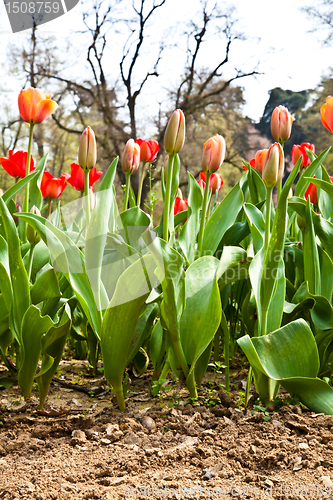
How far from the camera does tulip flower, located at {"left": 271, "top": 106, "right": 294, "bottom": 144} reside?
1214mm

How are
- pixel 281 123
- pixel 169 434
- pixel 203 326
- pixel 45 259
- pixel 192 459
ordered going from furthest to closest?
1. pixel 45 259
2. pixel 281 123
3. pixel 203 326
4. pixel 169 434
5. pixel 192 459

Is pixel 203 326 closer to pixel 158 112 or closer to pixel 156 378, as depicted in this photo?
pixel 156 378

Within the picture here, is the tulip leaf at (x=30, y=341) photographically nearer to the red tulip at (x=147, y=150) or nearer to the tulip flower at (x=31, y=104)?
the tulip flower at (x=31, y=104)

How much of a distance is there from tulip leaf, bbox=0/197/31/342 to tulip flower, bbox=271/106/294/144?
83cm

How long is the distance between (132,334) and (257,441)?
0.40m

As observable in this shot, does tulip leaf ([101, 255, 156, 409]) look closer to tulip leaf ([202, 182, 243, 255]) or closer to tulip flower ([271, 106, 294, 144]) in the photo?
tulip leaf ([202, 182, 243, 255])

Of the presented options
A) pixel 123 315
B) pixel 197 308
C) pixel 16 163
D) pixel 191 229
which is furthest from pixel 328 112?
pixel 16 163

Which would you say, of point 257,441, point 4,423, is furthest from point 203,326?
point 4,423

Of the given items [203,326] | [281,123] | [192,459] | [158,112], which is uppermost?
[158,112]

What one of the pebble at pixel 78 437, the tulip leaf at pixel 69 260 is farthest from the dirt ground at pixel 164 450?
the tulip leaf at pixel 69 260

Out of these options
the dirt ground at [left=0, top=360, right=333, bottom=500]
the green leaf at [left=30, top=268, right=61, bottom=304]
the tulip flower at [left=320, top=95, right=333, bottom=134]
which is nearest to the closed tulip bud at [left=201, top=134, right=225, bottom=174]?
the tulip flower at [left=320, top=95, right=333, bottom=134]

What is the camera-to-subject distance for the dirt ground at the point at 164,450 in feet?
2.53

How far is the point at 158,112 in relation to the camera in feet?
43.4

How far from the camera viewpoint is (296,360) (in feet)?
3.42
